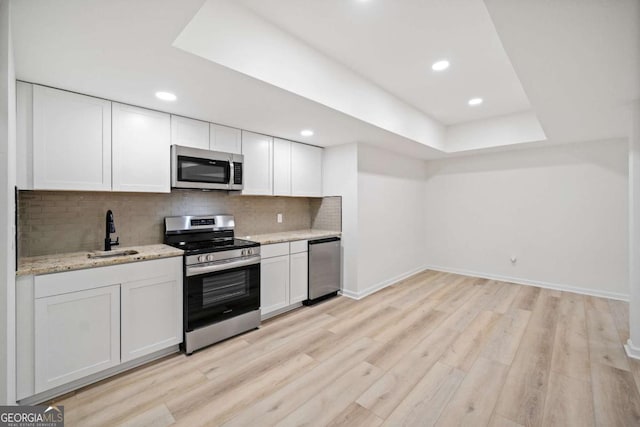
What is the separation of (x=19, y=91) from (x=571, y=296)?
6.38 m

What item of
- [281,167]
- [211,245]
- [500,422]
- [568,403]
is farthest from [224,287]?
[568,403]

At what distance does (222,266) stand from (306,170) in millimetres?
1927

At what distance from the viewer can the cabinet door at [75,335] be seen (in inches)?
73.6

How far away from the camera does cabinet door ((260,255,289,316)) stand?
3176mm

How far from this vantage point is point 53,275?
6.20 ft

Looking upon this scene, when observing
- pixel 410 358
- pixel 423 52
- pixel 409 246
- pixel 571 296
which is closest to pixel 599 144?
pixel 571 296

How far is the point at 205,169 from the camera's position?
294 centimetres

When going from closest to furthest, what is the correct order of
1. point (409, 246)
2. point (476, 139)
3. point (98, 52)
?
point (98, 52)
point (476, 139)
point (409, 246)

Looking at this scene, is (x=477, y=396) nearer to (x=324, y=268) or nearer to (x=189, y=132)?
(x=324, y=268)

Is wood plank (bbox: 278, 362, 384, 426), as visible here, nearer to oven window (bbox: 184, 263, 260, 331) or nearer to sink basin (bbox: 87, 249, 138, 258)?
oven window (bbox: 184, 263, 260, 331)

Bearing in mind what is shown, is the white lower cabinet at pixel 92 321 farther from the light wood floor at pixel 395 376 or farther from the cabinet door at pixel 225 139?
the cabinet door at pixel 225 139

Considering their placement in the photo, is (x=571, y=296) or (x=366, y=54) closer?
(x=366, y=54)

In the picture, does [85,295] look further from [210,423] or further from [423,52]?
[423,52]

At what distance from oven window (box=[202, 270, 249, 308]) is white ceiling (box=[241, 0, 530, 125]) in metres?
2.21
